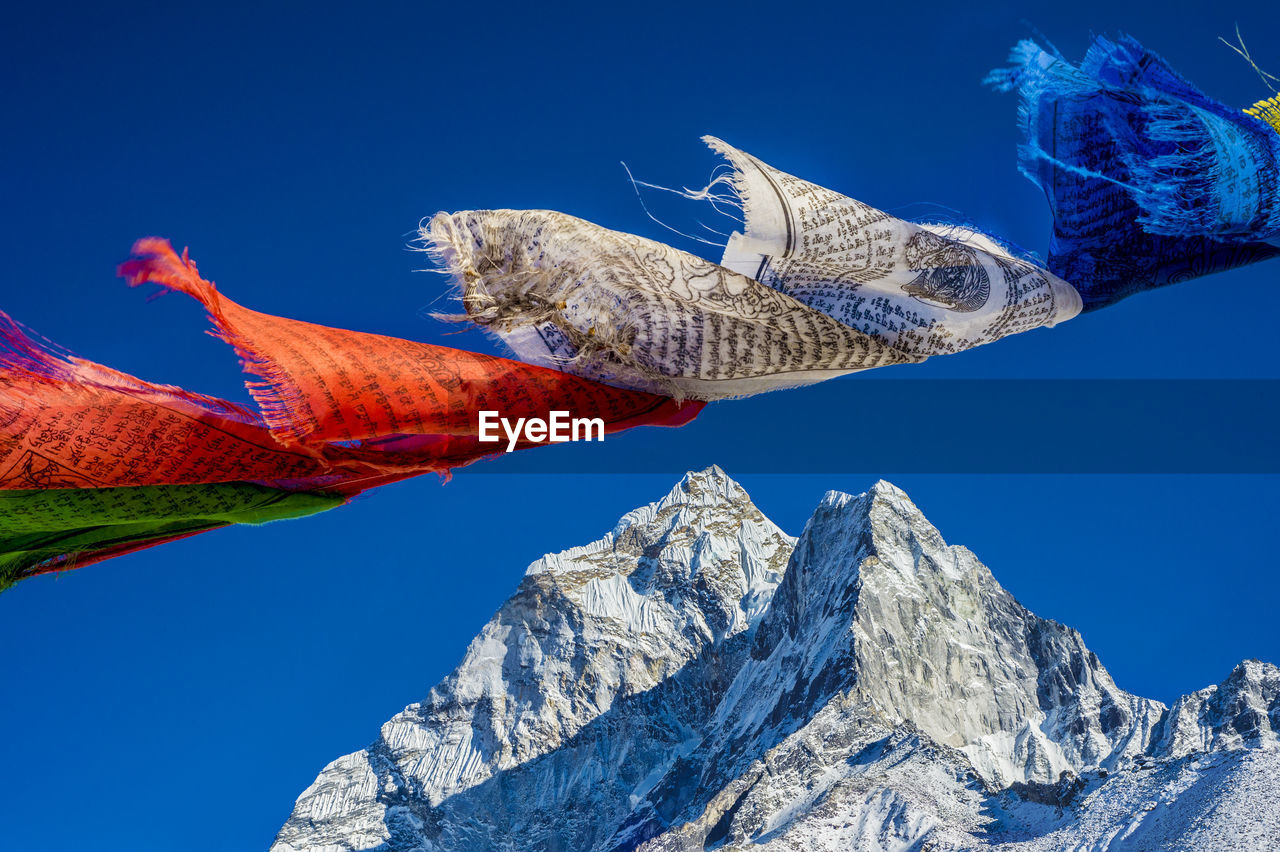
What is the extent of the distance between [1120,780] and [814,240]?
67.1 meters

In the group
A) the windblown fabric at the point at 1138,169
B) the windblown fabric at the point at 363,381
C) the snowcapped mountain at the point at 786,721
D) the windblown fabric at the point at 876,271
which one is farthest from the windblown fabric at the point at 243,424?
the snowcapped mountain at the point at 786,721

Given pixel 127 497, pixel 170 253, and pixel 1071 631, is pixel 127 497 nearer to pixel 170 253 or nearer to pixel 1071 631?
pixel 170 253

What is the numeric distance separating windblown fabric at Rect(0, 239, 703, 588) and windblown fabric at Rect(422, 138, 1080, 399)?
0.40 ft

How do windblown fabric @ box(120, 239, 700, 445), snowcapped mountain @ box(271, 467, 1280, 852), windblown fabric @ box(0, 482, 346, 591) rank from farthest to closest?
snowcapped mountain @ box(271, 467, 1280, 852)
windblown fabric @ box(0, 482, 346, 591)
windblown fabric @ box(120, 239, 700, 445)

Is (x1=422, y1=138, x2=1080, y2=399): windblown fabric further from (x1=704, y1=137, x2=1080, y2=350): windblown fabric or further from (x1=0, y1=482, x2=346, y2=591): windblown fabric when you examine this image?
(x1=0, y1=482, x2=346, y2=591): windblown fabric

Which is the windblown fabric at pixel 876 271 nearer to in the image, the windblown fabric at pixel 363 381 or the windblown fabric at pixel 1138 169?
the windblown fabric at pixel 1138 169

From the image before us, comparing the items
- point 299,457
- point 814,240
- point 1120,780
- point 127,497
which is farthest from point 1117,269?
point 1120,780

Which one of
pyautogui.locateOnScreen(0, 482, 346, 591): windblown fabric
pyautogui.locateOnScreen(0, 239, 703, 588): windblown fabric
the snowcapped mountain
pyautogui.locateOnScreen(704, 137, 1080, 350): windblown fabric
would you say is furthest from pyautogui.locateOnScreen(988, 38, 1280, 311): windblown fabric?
the snowcapped mountain

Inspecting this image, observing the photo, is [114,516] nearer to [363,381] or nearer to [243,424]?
[243,424]

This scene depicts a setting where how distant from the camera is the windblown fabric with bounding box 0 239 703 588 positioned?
2178 millimetres

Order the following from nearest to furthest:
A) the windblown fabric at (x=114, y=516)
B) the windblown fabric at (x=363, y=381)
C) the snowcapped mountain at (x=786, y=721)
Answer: the windblown fabric at (x=363, y=381)
the windblown fabric at (x=114, y=516)
the snowcapped mountain at (x=786, y=721)

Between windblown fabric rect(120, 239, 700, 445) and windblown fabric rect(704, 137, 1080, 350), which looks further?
windblown fabric rect(704, 137, 1080, 350)

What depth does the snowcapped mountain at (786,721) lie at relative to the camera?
218 feet

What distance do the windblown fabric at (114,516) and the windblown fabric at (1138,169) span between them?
167 centimetres
